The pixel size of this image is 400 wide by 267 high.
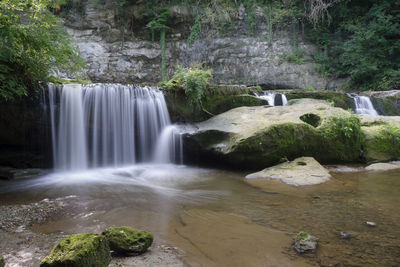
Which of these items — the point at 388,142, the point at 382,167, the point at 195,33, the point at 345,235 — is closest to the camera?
the point at 345,235

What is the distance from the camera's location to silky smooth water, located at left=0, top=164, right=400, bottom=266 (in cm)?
240

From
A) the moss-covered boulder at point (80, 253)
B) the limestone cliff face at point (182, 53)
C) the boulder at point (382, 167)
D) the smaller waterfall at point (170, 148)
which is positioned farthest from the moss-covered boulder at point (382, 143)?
the limestone cliff face at point (182, 53)

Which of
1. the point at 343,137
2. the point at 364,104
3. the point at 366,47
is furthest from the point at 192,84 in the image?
the point at 366,47

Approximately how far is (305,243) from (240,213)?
1.19 meters

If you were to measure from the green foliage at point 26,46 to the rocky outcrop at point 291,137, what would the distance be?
13.1 feet

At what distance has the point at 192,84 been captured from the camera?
26.8ft

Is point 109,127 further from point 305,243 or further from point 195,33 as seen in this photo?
point 195,33

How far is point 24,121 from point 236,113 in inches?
233

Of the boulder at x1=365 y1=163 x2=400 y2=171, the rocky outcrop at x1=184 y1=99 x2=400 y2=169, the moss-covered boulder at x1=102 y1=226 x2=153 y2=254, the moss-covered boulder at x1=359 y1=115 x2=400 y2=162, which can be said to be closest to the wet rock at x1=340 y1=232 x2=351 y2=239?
the moss-covered boulder at x1=102 y1=226 x2=153 y2=254

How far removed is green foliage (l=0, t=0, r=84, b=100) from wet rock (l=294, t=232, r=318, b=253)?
5646 millimetres

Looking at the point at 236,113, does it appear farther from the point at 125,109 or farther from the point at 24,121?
the point at 24,121

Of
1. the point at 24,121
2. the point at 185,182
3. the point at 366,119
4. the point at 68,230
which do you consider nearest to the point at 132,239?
the point at 68,230

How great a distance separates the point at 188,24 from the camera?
721 inches

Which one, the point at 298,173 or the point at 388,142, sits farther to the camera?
the point at 388,142
